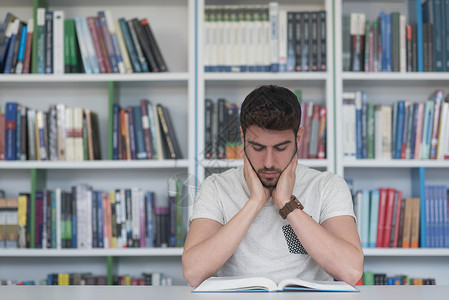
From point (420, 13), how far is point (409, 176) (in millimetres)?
862

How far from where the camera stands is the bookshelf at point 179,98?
269 cm

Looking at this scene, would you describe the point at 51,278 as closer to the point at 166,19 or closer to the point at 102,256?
the point at 102,256

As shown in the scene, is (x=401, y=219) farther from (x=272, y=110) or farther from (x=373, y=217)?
(x=272, y=110)

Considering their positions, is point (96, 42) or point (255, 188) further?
point (96, 42)

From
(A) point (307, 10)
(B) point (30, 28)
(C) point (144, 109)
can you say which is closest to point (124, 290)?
(C) point (144, 109)

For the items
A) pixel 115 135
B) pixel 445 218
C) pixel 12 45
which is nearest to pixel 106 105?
pixel 115 135

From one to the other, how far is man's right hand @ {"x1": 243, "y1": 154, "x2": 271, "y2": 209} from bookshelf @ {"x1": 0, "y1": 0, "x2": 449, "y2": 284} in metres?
1.04

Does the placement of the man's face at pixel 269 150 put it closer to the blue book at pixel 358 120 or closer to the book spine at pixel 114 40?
the blue book at pixel 358 120

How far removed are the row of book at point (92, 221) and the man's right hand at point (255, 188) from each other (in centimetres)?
112

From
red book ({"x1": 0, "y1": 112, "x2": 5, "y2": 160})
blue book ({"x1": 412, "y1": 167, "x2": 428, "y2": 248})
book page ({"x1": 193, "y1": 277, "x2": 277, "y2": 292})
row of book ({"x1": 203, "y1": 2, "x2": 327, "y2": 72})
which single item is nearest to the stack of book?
row of book ({"x1": 203, "y1": 2, "x2": 327, "y2": 72})

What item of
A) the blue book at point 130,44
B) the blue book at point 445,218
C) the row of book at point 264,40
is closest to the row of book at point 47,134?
the blue book at point 130,44

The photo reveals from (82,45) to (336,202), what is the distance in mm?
1701

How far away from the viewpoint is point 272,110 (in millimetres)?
1540

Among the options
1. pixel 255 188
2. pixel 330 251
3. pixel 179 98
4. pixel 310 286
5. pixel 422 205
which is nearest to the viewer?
pixel 310 286
